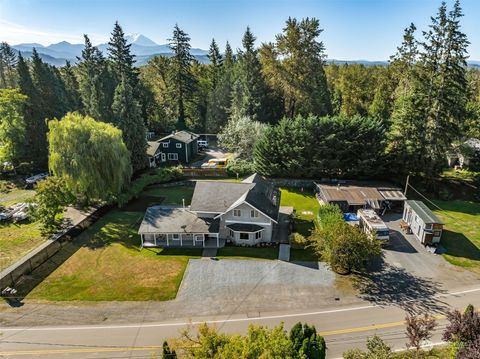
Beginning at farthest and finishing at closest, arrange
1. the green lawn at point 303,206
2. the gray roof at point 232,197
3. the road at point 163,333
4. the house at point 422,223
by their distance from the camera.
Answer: the green lawn at point 303,206 < the gray roof at point 232,197 < the house at point 422,223 < the road at point 163,333

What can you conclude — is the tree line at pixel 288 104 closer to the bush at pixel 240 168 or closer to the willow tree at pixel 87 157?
the bush at pixel 240 168

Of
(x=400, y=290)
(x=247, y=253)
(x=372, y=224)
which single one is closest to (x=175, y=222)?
(x=247, y=253)

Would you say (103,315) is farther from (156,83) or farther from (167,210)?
(156,83)

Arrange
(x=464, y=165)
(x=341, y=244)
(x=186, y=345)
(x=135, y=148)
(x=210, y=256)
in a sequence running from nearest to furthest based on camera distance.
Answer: (x=186, y=345)
(x=341, y=244)
(x=210, y=256)
(x=135, y=148)
(x=464, y=165)

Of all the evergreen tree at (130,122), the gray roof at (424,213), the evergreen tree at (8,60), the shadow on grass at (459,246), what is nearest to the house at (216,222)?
the gray roof at (424,213)

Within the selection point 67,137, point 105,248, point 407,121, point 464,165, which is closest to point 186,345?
point 105,248
